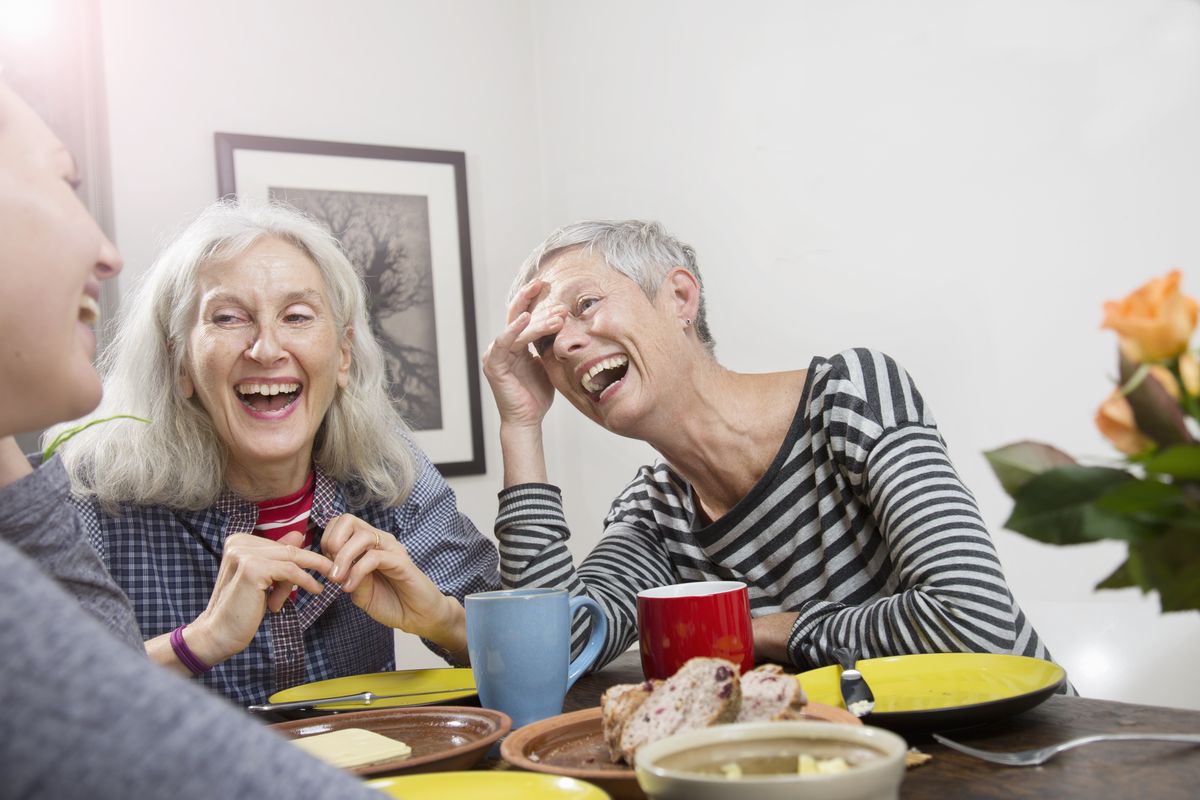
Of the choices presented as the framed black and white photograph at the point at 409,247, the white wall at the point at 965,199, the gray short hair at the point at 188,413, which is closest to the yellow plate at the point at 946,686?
the white wall at the point at 965,199

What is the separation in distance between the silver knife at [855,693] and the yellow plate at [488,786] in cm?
29

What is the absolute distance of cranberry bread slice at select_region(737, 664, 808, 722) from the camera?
26.6 inches

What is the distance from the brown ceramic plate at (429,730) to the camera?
2.40 feet

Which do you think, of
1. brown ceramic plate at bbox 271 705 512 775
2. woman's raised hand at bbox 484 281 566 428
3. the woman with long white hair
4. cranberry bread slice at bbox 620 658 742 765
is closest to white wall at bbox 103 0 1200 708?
cranberry bread slice at bbox 620 658 742 765

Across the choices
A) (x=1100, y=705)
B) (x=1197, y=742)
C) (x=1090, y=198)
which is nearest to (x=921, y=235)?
(x=1090, y=198)

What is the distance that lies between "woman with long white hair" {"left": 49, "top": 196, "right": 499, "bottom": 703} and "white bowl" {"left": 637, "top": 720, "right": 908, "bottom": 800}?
90 centimetres

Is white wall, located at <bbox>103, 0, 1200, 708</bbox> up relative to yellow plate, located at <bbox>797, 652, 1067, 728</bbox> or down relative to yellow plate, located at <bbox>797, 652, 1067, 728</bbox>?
up

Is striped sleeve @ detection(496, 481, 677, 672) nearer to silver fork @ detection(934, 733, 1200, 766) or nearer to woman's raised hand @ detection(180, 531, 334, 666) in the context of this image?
woman's raised hand @ detection(180, 531, 334, 666)

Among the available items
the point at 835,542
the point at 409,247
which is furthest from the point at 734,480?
Answer: the point at 409,247

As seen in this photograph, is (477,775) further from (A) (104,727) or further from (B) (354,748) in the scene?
(A) (104,727)

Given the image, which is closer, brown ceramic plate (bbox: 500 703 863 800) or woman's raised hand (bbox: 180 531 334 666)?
brown ceramic plate (bbox: 500 703 863 800)

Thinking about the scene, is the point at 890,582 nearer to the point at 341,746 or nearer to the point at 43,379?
the point at 341,746

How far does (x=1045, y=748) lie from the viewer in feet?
2.41

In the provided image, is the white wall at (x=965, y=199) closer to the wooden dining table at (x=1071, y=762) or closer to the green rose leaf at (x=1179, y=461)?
the wooden dining table at (x=1071, y=762)
